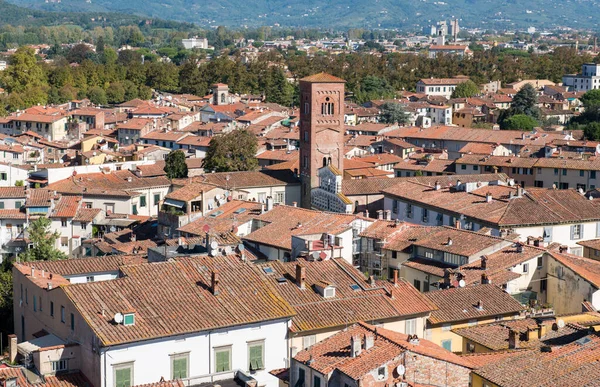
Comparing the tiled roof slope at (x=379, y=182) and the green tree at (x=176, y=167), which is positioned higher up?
the tiled roof slope at (x=379, y=182)

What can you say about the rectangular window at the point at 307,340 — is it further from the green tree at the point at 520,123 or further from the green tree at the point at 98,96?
the green tree at the point at 98,96

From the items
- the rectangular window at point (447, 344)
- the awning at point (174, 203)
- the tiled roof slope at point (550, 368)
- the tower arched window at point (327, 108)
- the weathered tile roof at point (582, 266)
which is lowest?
the awning at point (174, 203)

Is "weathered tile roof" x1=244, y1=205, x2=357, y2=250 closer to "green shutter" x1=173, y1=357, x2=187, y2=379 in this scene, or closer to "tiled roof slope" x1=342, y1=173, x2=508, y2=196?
"tiled roof slope" x1=342, y1=173, x2=508, y2=196

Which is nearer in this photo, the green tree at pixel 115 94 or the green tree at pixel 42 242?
the green tree at pixel 42 242

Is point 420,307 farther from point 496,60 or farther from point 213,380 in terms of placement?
point 496,60

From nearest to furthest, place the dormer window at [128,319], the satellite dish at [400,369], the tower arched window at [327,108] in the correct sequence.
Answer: the satellite dish at [400,369], the dormer window at [128,319], the tower arched window at [327,108]

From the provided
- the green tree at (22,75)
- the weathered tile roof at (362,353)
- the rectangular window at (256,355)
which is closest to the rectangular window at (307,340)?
the rectangular window at (256,355)

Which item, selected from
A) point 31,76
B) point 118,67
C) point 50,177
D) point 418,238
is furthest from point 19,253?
point 118,67

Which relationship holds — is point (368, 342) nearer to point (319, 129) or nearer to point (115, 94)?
point (319, 129)
